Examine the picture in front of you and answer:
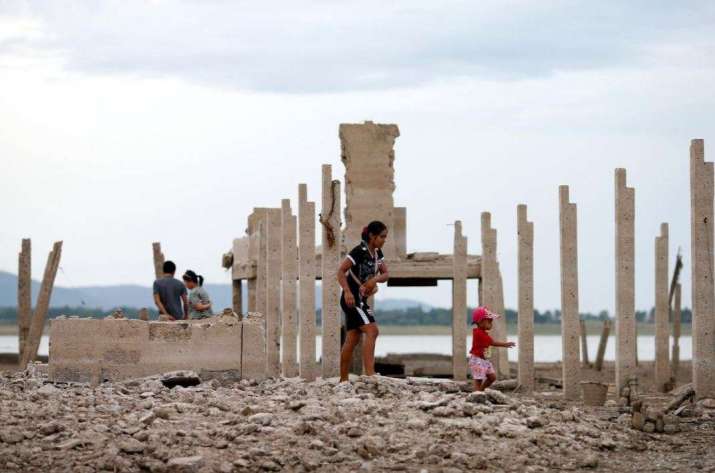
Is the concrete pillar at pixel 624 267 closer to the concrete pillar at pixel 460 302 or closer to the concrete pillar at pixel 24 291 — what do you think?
the concrete pillar at pixel 460 302

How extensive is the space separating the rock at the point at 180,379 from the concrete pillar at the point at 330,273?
2162mm

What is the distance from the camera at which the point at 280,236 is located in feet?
67.6

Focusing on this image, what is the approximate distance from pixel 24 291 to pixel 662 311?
12.3m

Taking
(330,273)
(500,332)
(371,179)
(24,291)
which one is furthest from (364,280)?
(24,291)

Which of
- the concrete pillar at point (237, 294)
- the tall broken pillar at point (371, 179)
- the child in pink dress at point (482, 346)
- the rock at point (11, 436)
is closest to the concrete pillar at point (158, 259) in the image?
the concrete pillar at point (237, 294)

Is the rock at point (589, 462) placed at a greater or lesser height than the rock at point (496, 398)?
lesser

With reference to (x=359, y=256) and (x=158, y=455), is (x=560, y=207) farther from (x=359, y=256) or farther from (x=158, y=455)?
(x=158, y=455)

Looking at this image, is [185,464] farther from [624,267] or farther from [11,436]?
[624,267]

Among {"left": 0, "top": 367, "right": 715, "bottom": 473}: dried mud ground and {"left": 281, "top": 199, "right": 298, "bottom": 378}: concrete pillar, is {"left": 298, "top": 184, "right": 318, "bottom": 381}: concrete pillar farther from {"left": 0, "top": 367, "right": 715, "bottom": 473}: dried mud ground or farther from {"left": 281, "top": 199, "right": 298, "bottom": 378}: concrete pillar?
{"left": 0, "top": 367, "right": 715, "bottom": 473}: dried mud ground

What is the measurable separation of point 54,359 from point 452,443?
5.86 metres

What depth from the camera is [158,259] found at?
2733 centimetres

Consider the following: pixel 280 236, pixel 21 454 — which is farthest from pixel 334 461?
pixel 280 236

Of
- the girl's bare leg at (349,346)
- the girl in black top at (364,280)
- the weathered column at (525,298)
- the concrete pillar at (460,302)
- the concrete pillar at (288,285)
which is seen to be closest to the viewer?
the girl in black top at (364,280)

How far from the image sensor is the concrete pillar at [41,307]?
25.0m
